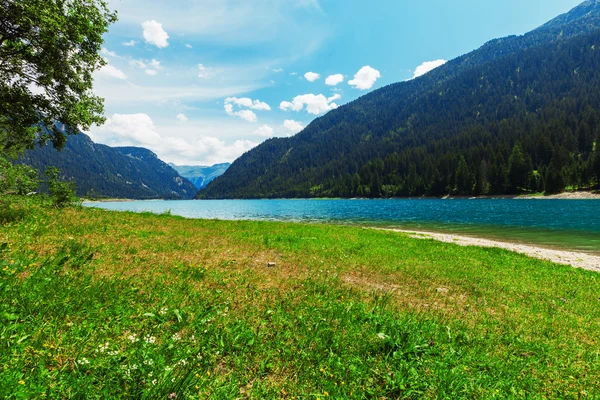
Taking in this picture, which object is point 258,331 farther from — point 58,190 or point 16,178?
point 58,190

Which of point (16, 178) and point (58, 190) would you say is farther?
point (58, 190)

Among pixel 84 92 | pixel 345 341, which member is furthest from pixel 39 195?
pixel 345 341

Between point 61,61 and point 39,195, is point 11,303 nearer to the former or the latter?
point 61,61

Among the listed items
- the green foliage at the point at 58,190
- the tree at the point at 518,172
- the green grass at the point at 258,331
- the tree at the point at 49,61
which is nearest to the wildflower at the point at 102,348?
the green grass at the point at 258,331

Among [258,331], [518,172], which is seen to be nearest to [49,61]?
[258,331]

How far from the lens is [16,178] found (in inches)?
701

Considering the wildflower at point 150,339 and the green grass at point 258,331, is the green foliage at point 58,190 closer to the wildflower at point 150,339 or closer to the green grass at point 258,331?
the green grass at point 258,331

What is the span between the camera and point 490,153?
139875 mm

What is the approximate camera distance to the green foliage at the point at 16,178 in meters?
16.9

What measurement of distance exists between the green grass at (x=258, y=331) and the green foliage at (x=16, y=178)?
8.82 m

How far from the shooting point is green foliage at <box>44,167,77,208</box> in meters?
21.6

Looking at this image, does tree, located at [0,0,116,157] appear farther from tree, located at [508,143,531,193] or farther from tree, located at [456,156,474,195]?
tree, located at [456,156,474,195]

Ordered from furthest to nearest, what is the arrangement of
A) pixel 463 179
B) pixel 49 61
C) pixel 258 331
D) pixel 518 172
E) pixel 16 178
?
pixel 463 179 < pixel 518 172 < pixel 16 178 < pixel 49 61 < pixel 258 331

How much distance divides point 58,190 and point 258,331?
25.3m
